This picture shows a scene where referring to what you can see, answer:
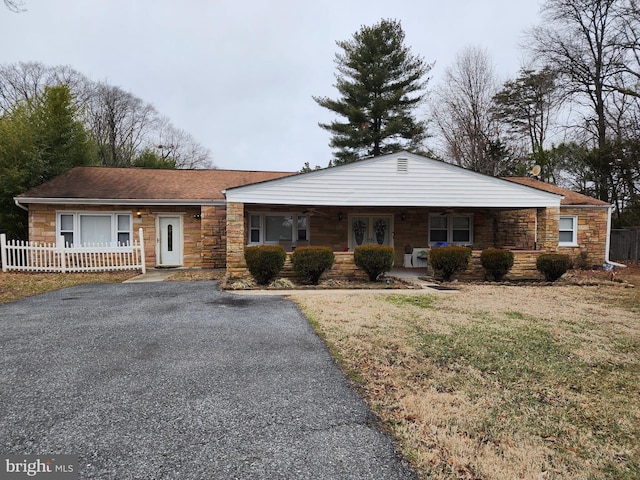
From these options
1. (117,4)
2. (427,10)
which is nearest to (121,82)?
(117,4)

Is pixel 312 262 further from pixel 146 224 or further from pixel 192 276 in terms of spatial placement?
pixel 146 224

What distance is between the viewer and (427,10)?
14359mm

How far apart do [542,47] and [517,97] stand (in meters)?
3.77

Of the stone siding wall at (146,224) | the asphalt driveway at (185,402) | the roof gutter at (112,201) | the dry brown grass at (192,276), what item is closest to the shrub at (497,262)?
the asphalt driveway at (185,402)

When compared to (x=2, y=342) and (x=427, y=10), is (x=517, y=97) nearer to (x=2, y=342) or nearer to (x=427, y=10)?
(x=427, y=10)

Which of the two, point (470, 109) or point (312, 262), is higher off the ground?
point (470, 109)

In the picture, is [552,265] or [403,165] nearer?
[552,265]

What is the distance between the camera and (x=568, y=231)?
14.2m

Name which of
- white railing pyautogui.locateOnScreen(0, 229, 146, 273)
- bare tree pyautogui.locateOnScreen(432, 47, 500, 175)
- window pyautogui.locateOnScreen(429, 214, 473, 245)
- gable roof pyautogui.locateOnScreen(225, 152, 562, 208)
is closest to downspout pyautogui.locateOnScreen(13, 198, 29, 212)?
white railing pyautogui.locateOnScreen(0, 229, 146, 273)

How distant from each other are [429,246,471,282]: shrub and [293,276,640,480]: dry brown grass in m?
3.50

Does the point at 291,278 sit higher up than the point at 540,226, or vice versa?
the point at 540,226

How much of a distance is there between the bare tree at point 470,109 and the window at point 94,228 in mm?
21446

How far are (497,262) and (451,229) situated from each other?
Result: 4.16m

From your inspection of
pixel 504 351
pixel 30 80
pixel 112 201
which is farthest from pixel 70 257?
pixel 30 80
